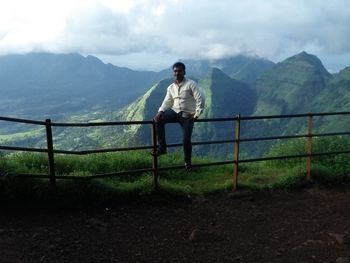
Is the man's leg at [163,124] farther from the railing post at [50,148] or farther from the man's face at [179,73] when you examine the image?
the railing post at [50,148]

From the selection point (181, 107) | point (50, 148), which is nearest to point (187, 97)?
point (181, 107)

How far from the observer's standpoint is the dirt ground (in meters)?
6.06

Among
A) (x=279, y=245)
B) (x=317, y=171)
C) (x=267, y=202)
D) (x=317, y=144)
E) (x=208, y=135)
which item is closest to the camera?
(x=279, y=245)

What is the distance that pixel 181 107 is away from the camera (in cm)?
803

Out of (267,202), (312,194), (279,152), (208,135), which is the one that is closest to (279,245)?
(267,202)

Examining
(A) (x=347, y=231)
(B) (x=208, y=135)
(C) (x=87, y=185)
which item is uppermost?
(C) (x=87, y=185)

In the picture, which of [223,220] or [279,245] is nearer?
[279,245]

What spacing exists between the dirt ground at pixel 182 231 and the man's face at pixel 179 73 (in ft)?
7.22

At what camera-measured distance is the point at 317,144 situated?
39.6 feet

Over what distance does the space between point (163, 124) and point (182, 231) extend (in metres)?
1.96

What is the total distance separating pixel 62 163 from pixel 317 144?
6.66 m

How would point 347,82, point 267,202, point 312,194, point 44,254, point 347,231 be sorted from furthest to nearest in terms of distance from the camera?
point 347,82
point 312,194
point 267,202
point 347,231
point 44,254

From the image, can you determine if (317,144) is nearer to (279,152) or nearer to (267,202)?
(279,152)

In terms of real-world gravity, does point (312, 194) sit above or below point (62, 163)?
below
